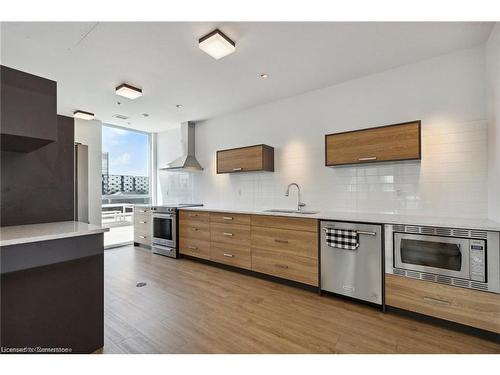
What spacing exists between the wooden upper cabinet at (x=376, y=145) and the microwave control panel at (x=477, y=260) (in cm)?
93

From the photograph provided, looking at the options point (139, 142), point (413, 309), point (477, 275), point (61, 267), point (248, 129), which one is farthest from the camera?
point (139, 142)

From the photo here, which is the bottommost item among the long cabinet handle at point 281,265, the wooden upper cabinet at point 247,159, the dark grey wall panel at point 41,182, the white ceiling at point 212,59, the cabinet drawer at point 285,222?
the long cabinet handle at point 281,265

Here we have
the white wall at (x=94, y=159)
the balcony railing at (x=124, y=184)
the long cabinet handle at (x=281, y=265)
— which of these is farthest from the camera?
the balcony railing at (x=124, y=184)

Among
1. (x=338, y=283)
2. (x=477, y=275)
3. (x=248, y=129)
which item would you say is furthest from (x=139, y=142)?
(x=477, y=275)

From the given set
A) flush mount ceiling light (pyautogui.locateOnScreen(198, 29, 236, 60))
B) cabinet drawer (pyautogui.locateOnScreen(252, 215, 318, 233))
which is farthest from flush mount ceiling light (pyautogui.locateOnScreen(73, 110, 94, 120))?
cabinet drawer (pyautogui.locateOnScreen(252, 215, 318, 233))

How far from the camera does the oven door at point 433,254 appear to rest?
1.93 meters

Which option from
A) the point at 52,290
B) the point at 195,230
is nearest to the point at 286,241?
the point at 195,230

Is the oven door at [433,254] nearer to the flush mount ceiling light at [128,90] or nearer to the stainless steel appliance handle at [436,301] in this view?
the stainless steel appliance handle at [436,301]

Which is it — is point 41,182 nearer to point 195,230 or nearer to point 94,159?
point 195,230

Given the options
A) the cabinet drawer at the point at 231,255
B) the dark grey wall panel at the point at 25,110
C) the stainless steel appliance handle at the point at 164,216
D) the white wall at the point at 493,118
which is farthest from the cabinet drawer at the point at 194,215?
the white wall at the point at 493,118

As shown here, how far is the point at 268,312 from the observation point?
89.4 inches

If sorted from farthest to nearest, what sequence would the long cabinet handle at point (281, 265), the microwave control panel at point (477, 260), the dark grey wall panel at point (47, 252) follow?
the long cabinet handle at point (281, 265) < the microwave control panel at point (477, 260) < the dark grey wall panel at point (47, 252)
